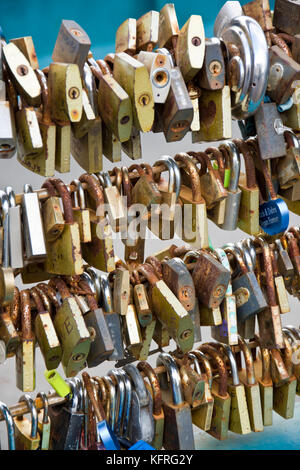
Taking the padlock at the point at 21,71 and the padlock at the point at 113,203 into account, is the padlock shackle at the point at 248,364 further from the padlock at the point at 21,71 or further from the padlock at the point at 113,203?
the padlock at the point at 21,71

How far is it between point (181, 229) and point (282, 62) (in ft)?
1.09

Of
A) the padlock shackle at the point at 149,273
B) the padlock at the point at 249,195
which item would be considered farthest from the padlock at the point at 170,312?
the padlock at the point at 249,195

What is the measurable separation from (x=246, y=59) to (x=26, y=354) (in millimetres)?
577

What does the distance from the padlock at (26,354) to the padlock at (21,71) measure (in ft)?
1.14

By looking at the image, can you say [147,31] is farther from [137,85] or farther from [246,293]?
[246,293]

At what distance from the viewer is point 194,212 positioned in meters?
1.33

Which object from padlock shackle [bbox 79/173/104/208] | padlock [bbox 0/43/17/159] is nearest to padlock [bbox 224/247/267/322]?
padlock shackle [bbox 79/173/104/208]

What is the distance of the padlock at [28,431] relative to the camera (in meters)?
1.32

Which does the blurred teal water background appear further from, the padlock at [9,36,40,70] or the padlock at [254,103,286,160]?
the padlock at [9,36,40,70]

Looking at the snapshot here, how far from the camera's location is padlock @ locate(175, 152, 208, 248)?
133 cm

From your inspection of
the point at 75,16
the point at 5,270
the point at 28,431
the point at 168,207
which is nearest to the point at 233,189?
the point at 168,207

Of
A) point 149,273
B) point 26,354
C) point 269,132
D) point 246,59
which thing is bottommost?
point 26,354

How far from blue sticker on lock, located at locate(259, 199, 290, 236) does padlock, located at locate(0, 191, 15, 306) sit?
50cm

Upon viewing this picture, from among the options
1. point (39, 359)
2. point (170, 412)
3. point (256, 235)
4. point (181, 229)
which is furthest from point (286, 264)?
point (39, 359)
